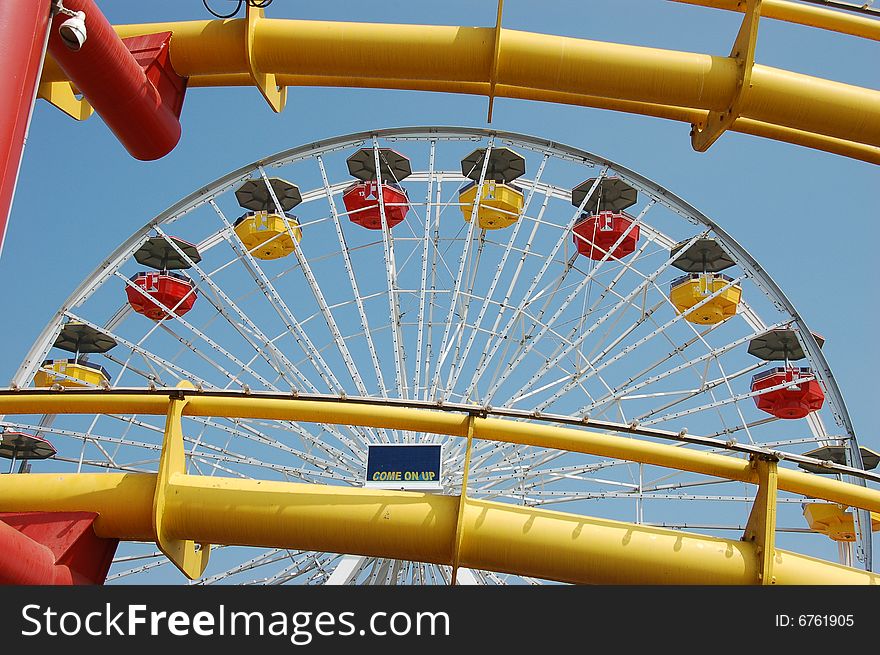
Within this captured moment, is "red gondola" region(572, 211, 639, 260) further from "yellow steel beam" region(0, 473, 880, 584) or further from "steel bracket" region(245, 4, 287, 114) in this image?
"yellow steel beam" region(0, 473, 880, 584)

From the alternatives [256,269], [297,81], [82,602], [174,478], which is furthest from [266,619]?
[256,269]

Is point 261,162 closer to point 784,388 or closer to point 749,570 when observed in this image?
point 784,388

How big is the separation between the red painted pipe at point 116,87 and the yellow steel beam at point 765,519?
13.9 ft

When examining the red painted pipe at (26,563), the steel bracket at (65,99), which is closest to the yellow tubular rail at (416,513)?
the red painted pipe at (26,563)

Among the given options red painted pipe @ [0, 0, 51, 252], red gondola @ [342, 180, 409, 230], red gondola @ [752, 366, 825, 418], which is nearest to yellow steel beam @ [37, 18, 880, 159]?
red painted pipe @ [0, 0, 51, 252]

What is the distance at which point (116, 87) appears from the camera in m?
6.07

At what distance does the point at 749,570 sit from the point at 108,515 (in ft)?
12.5

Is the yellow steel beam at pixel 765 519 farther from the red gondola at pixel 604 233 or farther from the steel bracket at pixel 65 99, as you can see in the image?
the red gondola at pixel 604 233

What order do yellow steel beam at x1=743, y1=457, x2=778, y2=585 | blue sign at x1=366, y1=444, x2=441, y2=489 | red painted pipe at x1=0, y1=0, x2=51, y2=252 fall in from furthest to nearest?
blue sign at x1=366, y1=444, x2=441, y2=489 < yellow steel beam at x1=743, y1=457, x2=778, y2=585 < red painted pipe at x1=0, y1=0, x2=51, y2=252

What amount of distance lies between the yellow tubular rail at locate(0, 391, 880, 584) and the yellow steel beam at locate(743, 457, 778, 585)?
31 mm

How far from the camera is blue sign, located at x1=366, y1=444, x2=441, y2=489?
12.6m

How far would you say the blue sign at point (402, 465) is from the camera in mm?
12602

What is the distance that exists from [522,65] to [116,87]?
2487 mm

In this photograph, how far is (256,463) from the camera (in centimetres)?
1553
